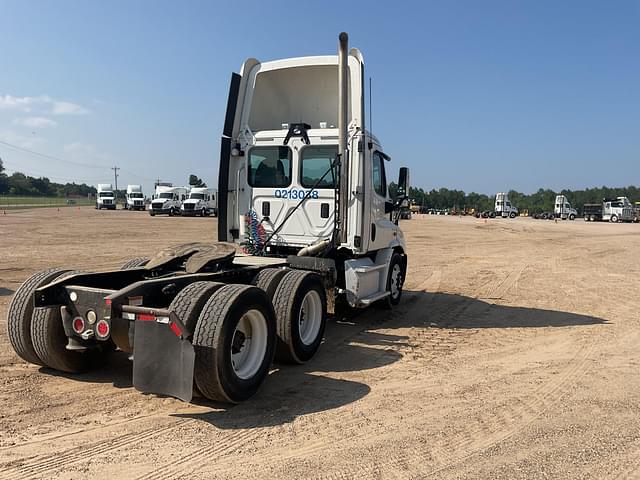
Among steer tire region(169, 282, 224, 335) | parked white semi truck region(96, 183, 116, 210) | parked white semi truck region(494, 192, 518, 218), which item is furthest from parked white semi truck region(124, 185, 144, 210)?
steer tire region(169, 282, 224, 335)

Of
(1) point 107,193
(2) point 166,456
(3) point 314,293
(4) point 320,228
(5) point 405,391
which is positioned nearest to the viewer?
(2) point 166,456

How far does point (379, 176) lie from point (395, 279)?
78.4 inches

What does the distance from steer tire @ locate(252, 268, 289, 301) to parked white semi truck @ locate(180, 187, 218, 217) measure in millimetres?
43438

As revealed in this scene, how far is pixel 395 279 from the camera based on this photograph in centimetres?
927

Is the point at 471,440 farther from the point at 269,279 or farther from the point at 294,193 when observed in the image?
the point at 294,193

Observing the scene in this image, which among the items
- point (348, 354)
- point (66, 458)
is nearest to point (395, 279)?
point (348, 354)

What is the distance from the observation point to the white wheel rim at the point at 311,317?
20.0ft

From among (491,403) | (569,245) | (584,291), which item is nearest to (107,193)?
(569,245)

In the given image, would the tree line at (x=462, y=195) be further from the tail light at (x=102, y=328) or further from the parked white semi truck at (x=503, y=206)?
the tail light at (x=102, y=328)

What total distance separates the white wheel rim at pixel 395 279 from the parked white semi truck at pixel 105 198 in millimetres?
60659

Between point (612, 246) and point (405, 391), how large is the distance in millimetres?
23783

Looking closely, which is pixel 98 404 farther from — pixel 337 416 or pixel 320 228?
pixel 320 228

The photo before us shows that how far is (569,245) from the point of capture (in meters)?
25.0

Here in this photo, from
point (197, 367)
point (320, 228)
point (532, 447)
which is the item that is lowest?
point (532, 447)
